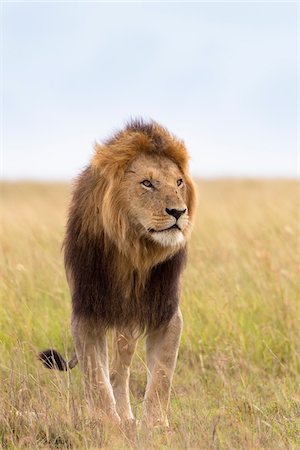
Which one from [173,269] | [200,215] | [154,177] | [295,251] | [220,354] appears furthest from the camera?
[200,215]

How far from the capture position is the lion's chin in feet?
15.4

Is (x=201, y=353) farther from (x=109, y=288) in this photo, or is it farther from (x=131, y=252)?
(x=131, y=252)

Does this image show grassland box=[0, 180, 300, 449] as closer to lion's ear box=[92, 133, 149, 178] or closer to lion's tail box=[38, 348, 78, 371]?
lion's tail box=[38, 348, 78, 371]

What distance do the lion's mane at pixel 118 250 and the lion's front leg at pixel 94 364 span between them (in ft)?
0.22

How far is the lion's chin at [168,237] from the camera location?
4680mm

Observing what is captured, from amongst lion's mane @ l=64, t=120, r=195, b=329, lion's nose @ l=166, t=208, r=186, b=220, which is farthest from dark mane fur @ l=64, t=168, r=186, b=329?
lion's nose @ l=166, t=208, r=186, b=220

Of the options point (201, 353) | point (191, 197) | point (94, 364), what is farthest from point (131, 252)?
point (201, 353)

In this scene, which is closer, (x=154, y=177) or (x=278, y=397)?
(x=154, y=177)

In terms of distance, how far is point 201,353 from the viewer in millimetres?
6582

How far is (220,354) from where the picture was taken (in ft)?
20.9

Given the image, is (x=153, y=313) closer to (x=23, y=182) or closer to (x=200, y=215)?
(x=200, y=215)

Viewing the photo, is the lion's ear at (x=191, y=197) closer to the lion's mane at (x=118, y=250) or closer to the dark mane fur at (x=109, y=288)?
the lion's mane at (x=118, y=250)

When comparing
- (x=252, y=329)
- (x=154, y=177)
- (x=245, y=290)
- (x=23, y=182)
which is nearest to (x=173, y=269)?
(x=154, y=177)

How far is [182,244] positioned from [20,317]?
2.36 metres
